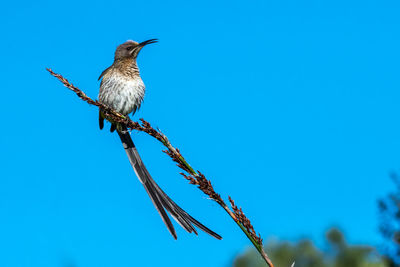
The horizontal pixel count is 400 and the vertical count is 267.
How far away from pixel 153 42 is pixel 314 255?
75.8 feet

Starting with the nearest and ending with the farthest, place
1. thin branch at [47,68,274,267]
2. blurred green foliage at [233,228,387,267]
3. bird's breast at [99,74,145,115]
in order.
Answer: thin branch at [47,68,274,267] → bird's breast at [99,74,145,115] → blurred green foliage at [233,228,387,267]

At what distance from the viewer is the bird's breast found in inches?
242

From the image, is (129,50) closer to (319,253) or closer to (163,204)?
(163,204)

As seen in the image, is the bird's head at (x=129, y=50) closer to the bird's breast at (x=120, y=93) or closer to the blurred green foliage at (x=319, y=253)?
the bird's breast at (x=120, y=93)

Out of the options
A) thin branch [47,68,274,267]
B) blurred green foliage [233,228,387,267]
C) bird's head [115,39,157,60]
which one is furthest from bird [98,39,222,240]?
blurred green foliage [233,228,387,267]

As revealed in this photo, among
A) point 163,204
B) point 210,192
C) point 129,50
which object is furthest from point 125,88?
point 210,192

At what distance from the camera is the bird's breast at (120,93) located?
20.1 feet

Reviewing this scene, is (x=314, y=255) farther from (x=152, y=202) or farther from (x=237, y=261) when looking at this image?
(x=152, y=202)

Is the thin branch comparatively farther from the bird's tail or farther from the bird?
the bird

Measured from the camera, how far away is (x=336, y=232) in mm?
28969

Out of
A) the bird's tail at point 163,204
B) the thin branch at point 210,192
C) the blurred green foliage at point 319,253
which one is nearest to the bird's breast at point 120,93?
the bird's tail at point 163,204

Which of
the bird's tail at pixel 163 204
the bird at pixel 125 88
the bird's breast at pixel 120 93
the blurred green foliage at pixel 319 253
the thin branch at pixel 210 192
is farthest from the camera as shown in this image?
the blurred green foliage at pixel 319 253

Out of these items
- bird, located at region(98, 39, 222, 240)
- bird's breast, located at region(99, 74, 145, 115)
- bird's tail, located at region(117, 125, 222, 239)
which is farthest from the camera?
bird's breast, located at region(99, 74, 145, 115)

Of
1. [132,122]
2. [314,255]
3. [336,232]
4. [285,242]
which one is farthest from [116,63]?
[336,232]
